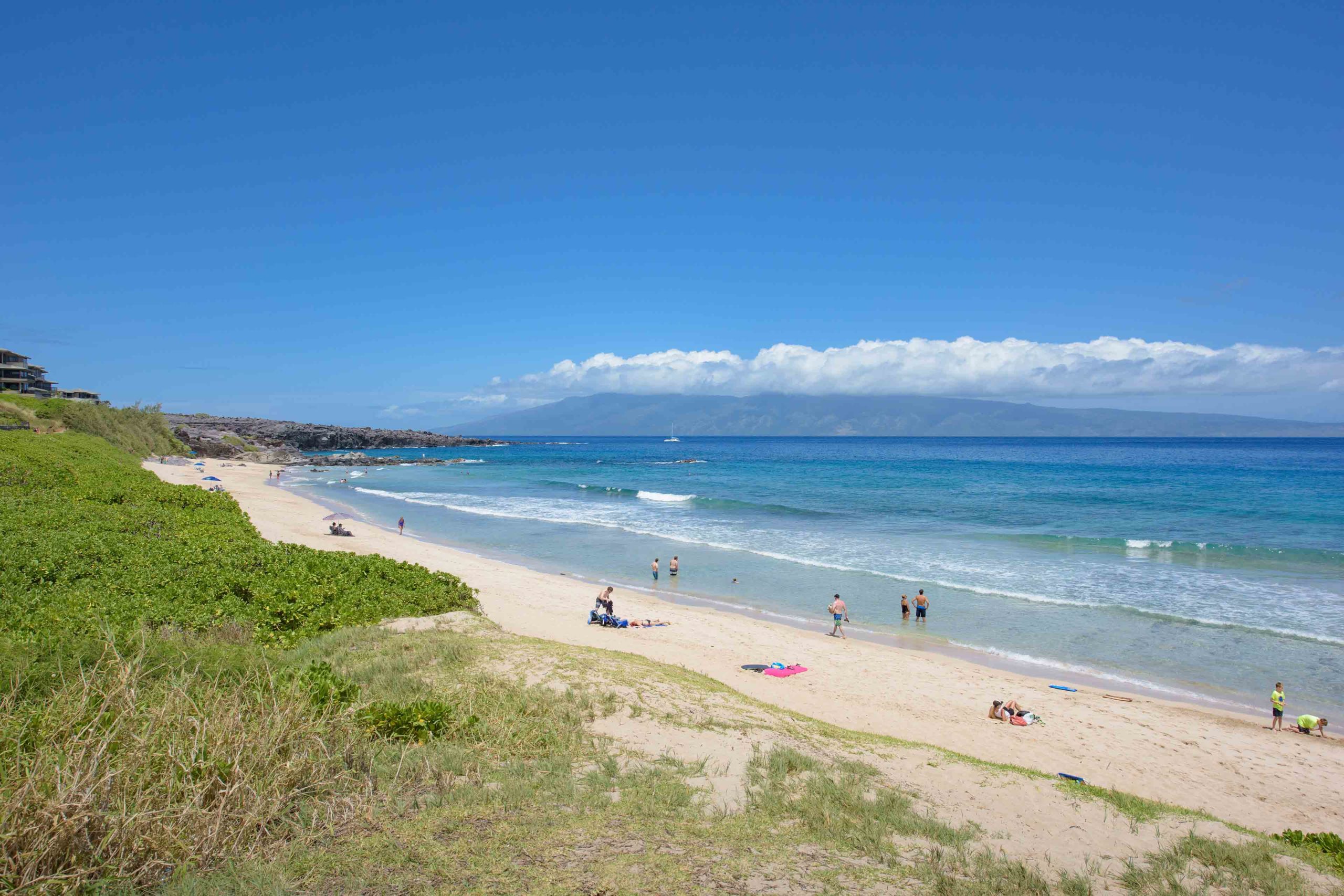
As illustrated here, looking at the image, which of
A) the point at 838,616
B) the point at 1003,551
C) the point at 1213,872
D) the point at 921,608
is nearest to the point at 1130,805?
the point at 1213,872

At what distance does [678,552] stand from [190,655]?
921 inches

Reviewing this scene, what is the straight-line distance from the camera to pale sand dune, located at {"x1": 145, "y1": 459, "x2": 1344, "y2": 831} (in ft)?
32.9

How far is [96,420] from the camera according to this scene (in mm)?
47562

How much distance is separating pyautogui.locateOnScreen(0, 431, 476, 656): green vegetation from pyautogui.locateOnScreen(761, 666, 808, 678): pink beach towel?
6284 mm

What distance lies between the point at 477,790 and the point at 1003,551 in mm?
27937

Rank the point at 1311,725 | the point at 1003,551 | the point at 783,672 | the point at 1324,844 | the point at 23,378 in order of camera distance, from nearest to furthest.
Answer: the point at 1324,844 → the point at 1311,725 → the point at 783,672 → the point at 1003,551 → the point at 23,378

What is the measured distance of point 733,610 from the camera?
66.3ft

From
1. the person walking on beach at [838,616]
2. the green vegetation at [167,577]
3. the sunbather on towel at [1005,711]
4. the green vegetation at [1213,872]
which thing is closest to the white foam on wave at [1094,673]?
the person walking on beach at [838,616]

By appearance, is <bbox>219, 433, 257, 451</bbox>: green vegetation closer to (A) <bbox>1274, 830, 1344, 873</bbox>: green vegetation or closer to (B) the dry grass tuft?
(B) the dry grass tuft

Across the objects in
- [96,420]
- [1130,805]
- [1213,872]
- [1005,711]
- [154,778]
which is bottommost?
[1005,711]

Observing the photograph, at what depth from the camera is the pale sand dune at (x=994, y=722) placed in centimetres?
1004

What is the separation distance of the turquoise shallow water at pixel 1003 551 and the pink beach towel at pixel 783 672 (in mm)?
4852

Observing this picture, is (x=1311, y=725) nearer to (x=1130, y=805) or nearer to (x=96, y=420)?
(x=1130, y=805)

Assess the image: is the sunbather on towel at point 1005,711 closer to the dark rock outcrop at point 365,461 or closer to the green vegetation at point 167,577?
the green vegetation at point 167,577
